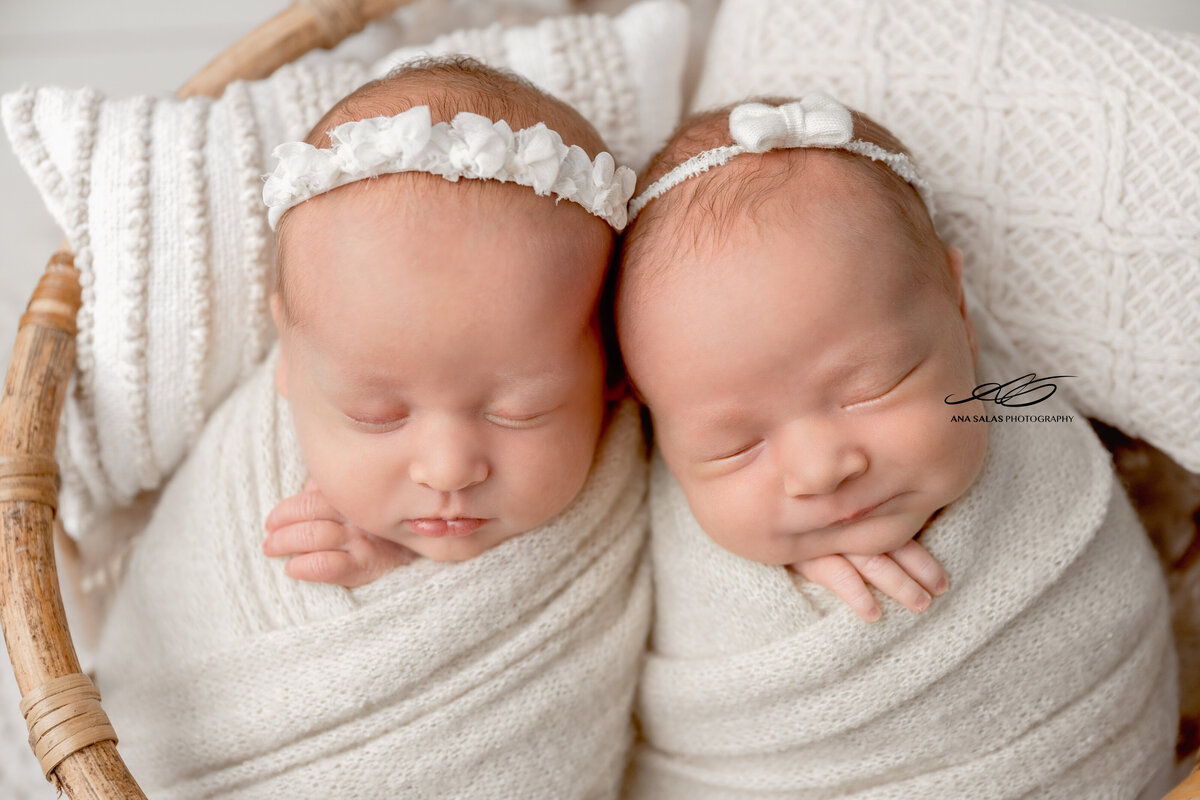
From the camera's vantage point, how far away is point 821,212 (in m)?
1.08

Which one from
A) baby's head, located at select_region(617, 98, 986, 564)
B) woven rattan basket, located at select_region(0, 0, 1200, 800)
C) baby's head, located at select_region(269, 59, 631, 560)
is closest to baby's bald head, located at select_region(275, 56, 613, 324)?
baby's head, located at select_region(269, 59, 631, 560)

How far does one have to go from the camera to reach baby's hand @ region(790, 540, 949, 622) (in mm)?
1149

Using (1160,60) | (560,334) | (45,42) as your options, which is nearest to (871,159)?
(560,334)

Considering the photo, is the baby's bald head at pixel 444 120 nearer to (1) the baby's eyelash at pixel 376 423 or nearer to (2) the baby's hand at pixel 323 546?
(1) the baby's eyelash at pixel 376 423

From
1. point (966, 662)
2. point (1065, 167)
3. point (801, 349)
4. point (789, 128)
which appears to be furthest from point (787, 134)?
point (966, 662)

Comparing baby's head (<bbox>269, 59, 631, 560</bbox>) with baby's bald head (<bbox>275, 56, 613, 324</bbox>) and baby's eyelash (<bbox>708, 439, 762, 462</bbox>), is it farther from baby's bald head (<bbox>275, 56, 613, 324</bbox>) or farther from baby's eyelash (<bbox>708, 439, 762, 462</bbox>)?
baby's eyelash (<bbox>708, 439, 762, 462</bbox>)

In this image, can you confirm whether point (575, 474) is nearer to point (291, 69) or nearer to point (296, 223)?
point (296, 223)

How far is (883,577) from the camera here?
3.81ft

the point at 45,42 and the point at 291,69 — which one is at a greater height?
the point at 291,69

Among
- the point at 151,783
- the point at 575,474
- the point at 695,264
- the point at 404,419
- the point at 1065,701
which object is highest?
the point at 695,264

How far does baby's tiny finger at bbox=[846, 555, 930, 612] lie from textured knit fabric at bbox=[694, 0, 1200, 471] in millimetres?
484

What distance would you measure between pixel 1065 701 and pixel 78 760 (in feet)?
3.95

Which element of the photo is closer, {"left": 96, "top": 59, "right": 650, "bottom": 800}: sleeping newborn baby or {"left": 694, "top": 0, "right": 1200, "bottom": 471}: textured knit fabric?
{"left": 96, "top": 59, "right": 650, "bottom": 800}: sleeping newborn baby

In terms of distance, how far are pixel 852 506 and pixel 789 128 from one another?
45 cm
